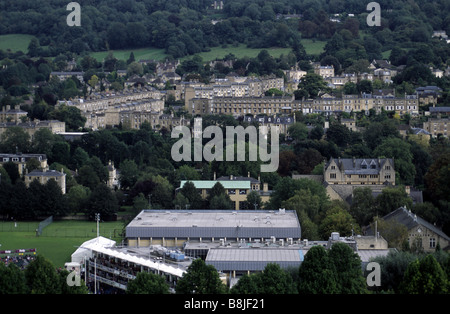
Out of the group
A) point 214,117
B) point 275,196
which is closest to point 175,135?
point 214,117

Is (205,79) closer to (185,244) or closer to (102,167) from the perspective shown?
(102,167)

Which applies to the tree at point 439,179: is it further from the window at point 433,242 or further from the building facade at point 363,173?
the window at point 433,242

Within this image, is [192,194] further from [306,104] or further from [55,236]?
[306,104]

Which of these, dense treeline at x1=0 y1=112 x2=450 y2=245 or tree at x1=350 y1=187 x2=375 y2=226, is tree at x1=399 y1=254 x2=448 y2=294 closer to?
dense treeline at x1=0 y1=112 x2=450 y2=245

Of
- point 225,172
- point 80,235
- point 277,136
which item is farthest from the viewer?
point 277,136

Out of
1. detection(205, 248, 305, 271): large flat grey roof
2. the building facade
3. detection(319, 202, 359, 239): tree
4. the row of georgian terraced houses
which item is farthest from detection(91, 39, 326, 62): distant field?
detection(205, 248, 305, 271): large flat grey roof
